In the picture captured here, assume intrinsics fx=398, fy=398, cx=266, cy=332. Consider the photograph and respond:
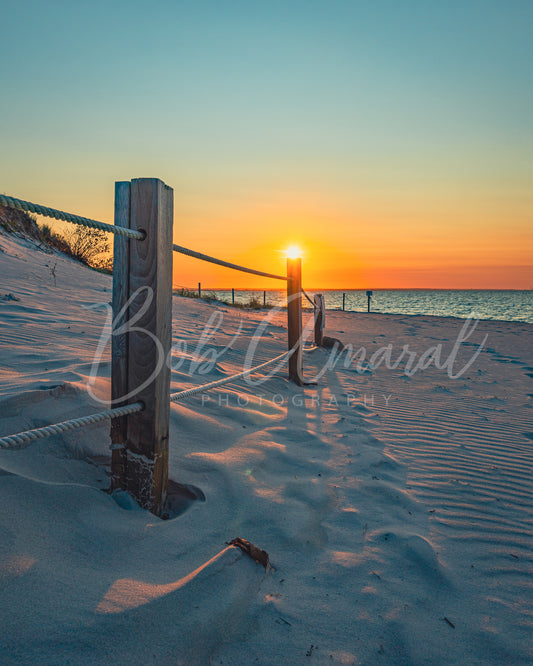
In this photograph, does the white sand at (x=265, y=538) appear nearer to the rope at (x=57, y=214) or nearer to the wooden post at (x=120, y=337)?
the wooden post at (x=120, y=337)

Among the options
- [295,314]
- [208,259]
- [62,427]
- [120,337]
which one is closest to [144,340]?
[120,337]

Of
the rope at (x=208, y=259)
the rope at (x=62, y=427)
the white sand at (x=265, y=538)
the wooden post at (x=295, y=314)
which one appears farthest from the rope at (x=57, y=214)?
the wooden post at (x=295, y=314)

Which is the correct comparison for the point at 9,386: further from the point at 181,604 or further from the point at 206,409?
the point at 181,604

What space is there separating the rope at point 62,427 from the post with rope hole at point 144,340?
2.9 inches

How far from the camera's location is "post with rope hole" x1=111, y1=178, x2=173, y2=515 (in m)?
1.69

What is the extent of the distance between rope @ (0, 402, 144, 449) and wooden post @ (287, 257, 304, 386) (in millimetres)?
3184

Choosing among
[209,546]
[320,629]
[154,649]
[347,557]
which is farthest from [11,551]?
[347,557]

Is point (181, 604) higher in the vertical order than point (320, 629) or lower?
higher

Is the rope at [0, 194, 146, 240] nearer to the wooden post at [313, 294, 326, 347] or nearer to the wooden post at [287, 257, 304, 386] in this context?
the wooden post at [287, 257, 304, 386]

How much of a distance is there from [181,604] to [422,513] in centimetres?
151

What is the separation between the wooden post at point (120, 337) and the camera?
1734 mm

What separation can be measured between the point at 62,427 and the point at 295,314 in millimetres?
3784

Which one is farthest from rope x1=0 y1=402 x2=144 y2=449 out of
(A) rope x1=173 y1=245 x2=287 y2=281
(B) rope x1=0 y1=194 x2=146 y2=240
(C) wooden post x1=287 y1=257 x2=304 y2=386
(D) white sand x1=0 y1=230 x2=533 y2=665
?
(C) wooden post x1=287 y1=257 x2=304 y2=386

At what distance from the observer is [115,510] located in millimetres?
1720
